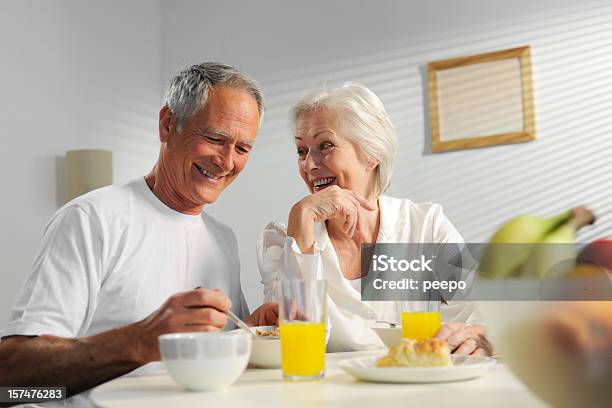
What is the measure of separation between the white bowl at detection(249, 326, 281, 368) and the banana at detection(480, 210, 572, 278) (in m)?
0.61

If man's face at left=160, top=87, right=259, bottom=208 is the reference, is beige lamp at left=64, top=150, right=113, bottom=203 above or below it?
above

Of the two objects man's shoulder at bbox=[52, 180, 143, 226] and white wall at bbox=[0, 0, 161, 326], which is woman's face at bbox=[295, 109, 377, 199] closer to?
man's shoulder at bbox=[52, 180, 143, 226]

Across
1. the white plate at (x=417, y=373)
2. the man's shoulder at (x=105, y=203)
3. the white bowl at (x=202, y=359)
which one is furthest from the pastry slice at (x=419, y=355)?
the man's shoulder at (x=105, y=203)

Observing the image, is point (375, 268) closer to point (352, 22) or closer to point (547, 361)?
point (547, 361)

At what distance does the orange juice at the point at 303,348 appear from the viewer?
1006mm

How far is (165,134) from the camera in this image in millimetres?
1939

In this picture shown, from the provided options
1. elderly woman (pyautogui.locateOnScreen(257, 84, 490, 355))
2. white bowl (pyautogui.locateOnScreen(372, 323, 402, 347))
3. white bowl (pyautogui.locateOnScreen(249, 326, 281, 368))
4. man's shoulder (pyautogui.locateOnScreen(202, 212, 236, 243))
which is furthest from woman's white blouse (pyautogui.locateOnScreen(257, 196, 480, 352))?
white bowl (pyautogui.locateOnScreen(249, 326, 281, 368))

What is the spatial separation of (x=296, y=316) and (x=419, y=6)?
275 centimetres

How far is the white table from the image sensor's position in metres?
0.83

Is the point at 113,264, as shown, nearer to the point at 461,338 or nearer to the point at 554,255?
the point at 461,338

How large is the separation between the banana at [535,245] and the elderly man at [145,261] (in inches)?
24.2

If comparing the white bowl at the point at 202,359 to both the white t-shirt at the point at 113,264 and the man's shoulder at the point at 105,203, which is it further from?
the man's shoulder at the point at 105,203

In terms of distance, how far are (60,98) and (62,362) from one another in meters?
2.56

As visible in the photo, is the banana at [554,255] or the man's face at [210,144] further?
the man's face at [210,144]
